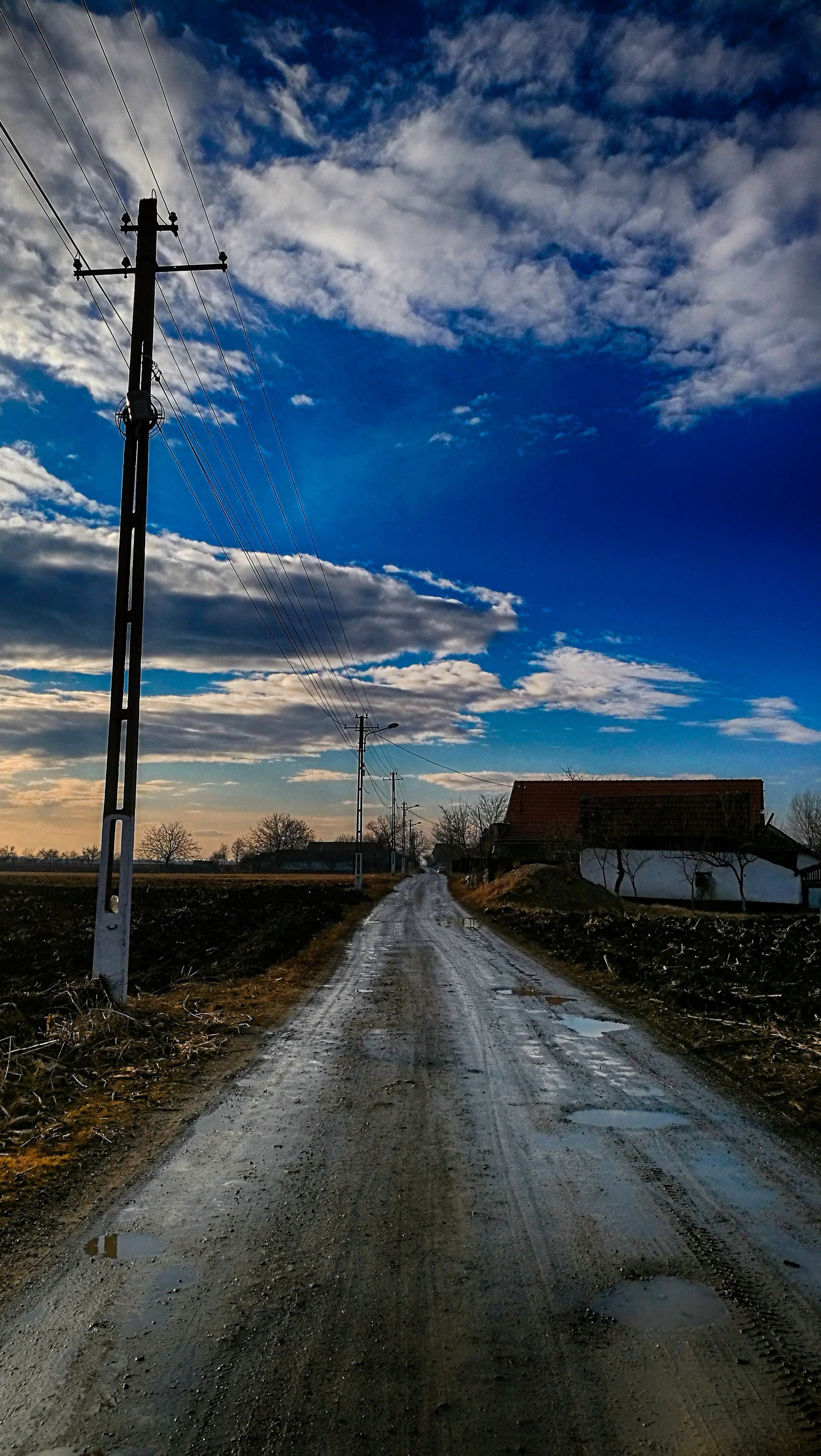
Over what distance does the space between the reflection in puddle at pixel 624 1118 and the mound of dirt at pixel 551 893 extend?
83.9ft

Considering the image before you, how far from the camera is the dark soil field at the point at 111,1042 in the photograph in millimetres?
5152

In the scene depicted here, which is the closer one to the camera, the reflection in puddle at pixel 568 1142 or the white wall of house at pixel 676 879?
the reflection in puddle at pixel 568 1142

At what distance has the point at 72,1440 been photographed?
2783 millimetres

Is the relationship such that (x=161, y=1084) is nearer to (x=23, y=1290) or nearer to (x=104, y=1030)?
(x=104, y=1030)

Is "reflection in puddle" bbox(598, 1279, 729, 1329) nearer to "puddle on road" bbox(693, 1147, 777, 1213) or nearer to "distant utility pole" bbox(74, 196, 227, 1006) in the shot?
"puddle on road" bbox(693, 1147, 777, 1213)

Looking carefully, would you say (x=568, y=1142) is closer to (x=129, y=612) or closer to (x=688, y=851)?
(x=129, y=612)

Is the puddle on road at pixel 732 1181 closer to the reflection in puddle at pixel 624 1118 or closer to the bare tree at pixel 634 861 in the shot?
the reflection in puddle at pixel 624 1118

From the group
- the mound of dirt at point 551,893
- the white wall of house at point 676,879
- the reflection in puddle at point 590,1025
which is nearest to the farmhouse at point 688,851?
the white wall of house at point 676,879

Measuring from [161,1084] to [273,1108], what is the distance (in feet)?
4.43

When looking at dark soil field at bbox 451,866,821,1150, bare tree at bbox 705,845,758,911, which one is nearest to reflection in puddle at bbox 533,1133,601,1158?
dark soil field at bbox 451,866,821,1150

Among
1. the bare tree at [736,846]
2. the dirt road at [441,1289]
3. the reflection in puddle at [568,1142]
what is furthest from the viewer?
the bare tree at [736,846]

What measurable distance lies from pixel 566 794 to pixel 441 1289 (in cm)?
5701

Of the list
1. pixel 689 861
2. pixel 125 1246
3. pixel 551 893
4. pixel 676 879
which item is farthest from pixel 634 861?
pixel 125 1246

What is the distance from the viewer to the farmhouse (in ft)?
139
